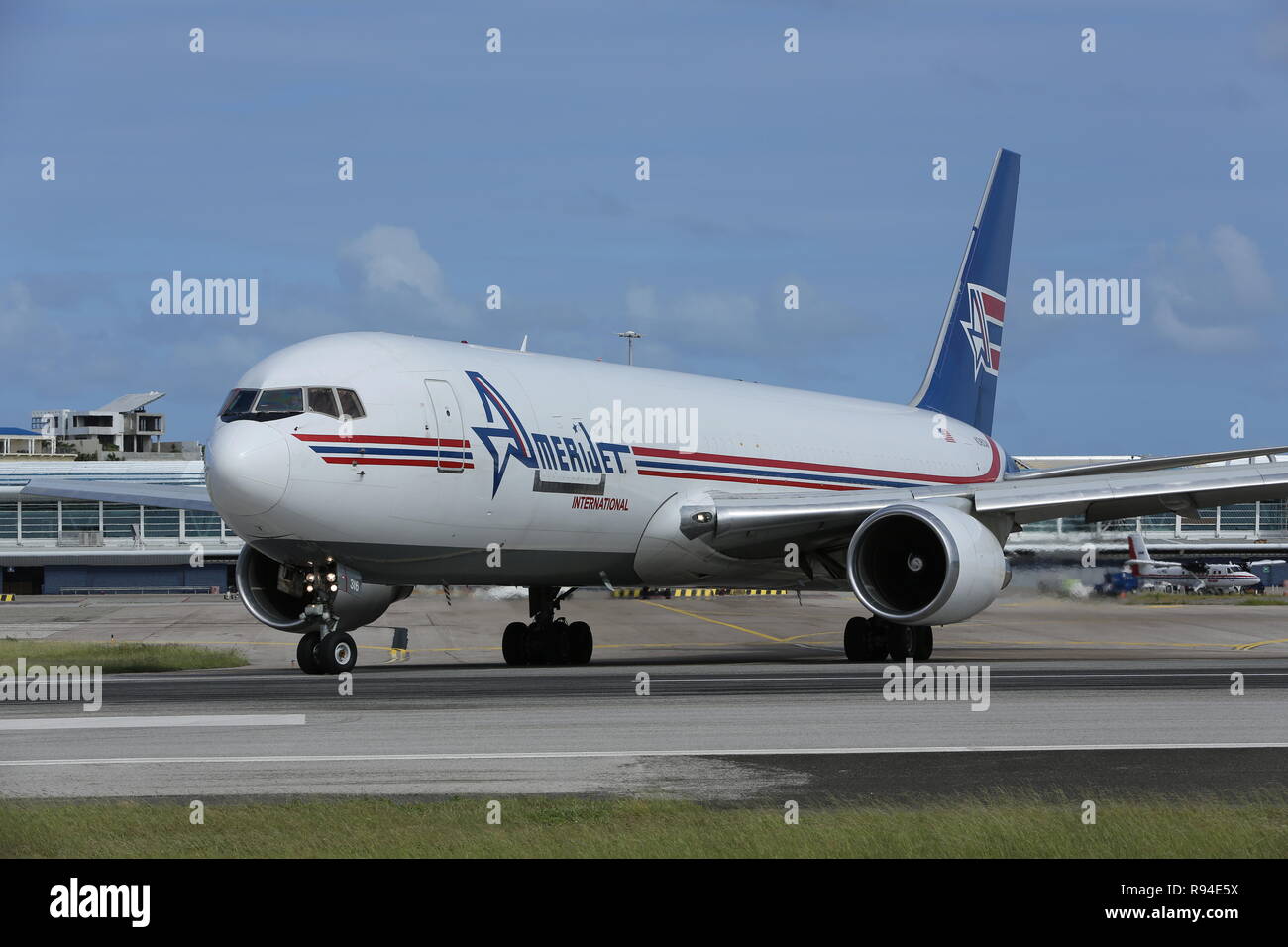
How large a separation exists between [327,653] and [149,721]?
5.67m

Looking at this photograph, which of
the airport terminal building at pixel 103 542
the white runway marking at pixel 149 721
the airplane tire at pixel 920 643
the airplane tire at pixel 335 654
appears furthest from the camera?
the airport terminal building at pixel 103 542

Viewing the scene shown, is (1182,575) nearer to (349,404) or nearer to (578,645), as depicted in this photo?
(578,645)

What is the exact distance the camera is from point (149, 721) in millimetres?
14164

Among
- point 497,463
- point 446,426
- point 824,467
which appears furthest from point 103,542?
point 446,426

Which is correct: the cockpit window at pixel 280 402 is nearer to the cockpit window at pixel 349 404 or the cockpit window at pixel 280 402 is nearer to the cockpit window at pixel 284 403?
the cockpit window at pixel 284 403

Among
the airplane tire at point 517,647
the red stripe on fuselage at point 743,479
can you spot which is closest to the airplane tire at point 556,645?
the airplane tire at point 517,647

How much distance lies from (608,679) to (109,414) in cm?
16296

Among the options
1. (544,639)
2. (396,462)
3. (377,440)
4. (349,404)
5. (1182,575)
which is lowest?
(1182,575)

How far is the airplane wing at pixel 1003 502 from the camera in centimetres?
2327

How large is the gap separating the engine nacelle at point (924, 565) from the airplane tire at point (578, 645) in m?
5.15

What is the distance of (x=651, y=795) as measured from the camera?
32.6 feet

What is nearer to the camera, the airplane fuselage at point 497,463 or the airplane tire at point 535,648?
the airplane fuselage at point 497,463
